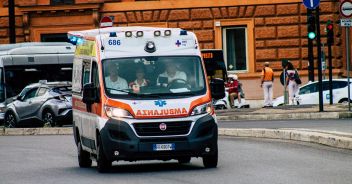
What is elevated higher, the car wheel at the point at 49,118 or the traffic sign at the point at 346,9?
the traffic sign at the point at 346,9

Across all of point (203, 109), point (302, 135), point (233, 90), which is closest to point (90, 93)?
point (203, 109)

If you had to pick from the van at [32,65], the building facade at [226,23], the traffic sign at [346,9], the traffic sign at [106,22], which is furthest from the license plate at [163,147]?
the building facade at [226,23]

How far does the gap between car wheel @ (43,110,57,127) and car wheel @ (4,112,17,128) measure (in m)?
2.03

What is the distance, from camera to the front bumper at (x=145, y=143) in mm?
18953

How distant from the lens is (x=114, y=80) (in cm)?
1983

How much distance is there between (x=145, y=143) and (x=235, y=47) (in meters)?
33.7

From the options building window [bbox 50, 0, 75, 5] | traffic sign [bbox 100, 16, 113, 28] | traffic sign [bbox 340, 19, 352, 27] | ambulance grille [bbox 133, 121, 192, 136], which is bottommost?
ambulance grille [bbox 133, 121, 192, 136]

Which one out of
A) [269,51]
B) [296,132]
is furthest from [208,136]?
[269,51]

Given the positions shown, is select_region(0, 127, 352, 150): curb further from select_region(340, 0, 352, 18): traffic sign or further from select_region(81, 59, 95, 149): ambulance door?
select_region(340, 0, 352, 18): traffic sign

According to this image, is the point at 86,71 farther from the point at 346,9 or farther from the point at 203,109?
the point at 346,9

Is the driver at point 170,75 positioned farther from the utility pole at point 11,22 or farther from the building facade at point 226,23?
the building facade at point 226,23

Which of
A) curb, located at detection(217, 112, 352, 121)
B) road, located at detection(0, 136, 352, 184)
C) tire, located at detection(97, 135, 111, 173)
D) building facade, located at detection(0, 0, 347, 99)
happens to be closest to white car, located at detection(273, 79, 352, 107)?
building facade, located at detection(0, 0, 347, 99)

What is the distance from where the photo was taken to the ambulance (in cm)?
1903

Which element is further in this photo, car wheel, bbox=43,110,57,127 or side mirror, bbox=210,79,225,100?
car wheel, bbox=43,110,57,127
